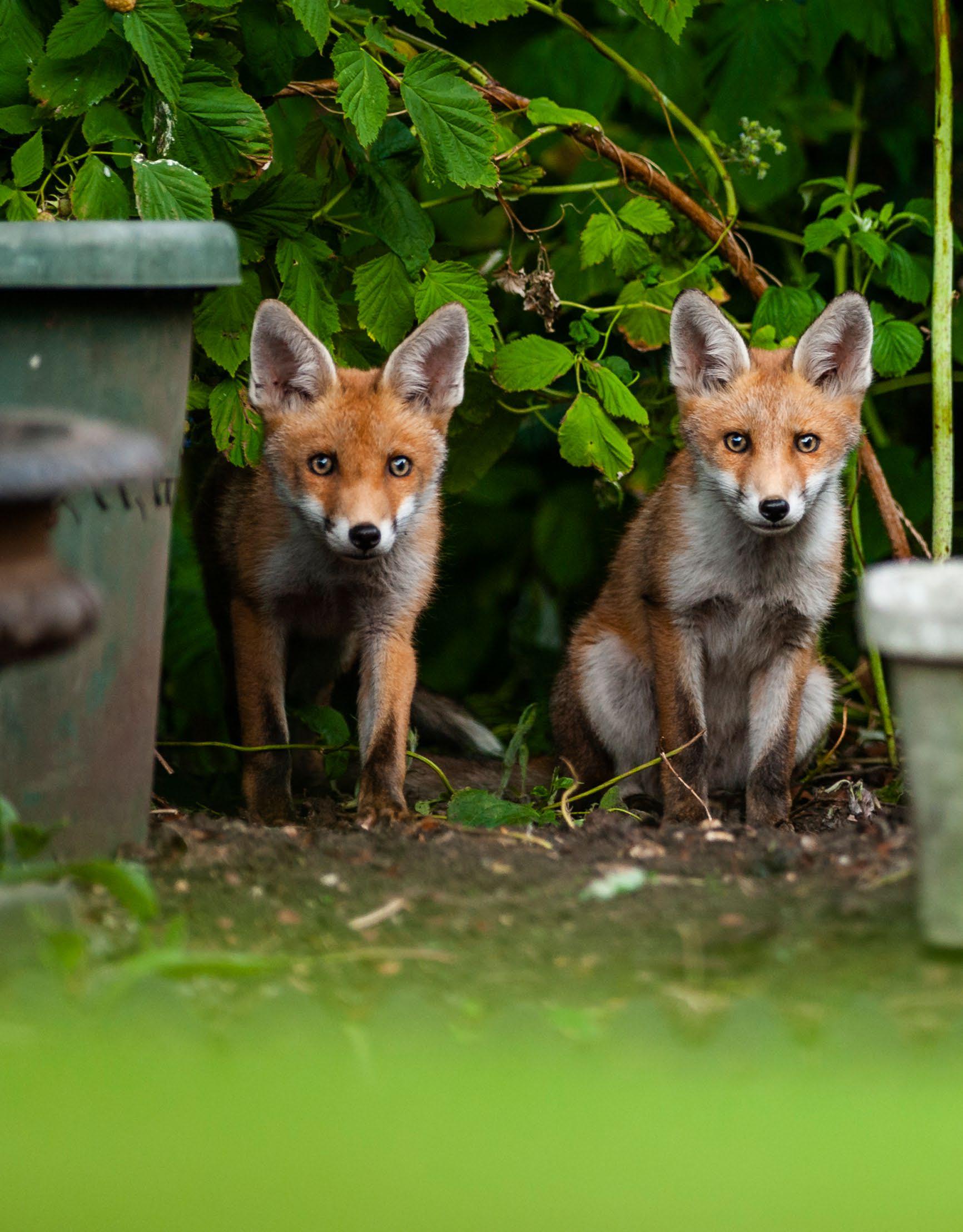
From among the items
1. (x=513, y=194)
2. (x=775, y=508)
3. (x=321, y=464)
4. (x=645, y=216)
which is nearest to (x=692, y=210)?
(x=645, y=216)

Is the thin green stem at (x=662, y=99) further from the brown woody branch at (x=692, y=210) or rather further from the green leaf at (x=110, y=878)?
the green leaf at (x=110, y=878)

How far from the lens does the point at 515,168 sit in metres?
4.23

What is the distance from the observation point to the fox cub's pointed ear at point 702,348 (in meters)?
4.14

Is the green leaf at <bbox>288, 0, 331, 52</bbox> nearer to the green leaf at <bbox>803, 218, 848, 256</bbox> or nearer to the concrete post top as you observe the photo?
the green leaf at <bbox>803, 218, 848, 256</bbox>

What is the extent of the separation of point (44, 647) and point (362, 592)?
88.8 inches

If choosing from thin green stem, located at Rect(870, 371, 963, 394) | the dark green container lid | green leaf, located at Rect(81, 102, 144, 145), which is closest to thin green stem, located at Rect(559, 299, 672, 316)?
thin green stem, located at Rect(870, 371, 963, 394)

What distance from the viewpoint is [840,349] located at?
4.15 m

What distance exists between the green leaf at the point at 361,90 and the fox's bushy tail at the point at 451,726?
2115 mm

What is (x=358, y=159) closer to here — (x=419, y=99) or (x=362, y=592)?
(x=419, y=99)

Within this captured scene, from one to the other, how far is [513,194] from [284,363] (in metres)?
0.89

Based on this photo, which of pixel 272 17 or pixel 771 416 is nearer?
pixel 272 17

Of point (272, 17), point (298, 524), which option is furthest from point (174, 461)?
point (272, 17)

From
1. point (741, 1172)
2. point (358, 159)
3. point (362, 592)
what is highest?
point (358, 159)

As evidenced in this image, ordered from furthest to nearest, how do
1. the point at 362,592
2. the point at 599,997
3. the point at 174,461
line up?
the point at 362,592 → the point at 174,461 → the point at 599,997
